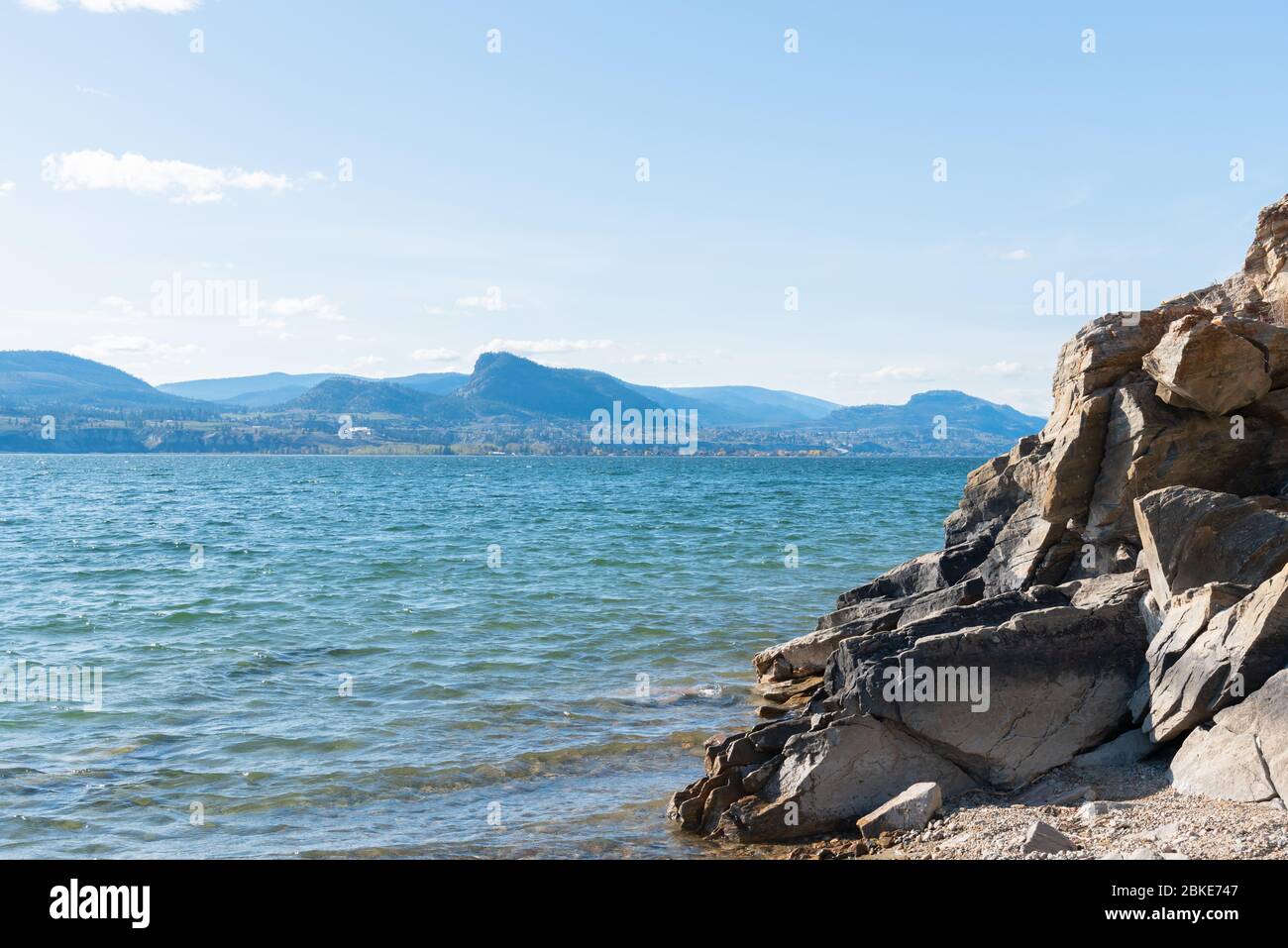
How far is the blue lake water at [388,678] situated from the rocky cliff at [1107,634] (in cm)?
206

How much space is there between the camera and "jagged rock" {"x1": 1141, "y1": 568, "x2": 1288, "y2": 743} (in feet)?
38.3

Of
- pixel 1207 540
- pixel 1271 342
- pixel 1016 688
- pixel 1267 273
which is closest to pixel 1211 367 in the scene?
pixel 1271 342

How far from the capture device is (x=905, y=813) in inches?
480

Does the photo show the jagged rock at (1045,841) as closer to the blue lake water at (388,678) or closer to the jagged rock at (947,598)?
the blue lake water at (388,678)

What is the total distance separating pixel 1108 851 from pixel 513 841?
6852 millimetres

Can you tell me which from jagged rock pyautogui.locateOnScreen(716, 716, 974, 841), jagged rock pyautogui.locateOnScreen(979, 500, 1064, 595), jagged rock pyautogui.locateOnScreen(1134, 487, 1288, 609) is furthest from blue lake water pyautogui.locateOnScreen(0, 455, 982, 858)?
jagged rock pyautogui.locateOnScreen(1134, 487, 1288, 609)

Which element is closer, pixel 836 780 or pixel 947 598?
pixel 836 780

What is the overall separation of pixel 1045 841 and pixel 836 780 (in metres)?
3.06

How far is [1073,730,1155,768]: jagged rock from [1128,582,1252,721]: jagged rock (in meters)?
0.28

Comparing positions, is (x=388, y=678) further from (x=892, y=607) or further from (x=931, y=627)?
(x=931, y=627)

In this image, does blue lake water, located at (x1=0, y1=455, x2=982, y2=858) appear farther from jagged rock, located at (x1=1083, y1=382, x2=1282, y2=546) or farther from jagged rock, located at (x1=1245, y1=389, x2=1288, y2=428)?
jagged rock, located at (x1=1245, y1=389, x2=1288, y2=428)

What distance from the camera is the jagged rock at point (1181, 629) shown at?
41.9 feet
